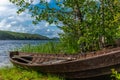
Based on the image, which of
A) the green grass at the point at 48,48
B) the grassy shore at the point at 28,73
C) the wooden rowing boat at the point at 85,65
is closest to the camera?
the wooden rowing boat at the point at 85,65

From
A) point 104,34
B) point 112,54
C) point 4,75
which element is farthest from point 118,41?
point 4,75

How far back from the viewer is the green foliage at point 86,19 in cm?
1905

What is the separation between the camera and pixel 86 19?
64.8 feet

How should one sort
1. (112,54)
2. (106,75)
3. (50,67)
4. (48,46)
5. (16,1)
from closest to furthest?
(112,54) < (106,75) < (50,67) < (16,1) < (48,46)

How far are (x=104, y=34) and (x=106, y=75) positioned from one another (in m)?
5.97

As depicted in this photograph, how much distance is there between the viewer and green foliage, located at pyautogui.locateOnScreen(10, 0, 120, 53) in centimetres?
1905

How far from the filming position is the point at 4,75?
18922 millimetres

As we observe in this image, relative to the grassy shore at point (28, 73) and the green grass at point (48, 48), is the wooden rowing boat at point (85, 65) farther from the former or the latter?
the green grass at point (48, 48)

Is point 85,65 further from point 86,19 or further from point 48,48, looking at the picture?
point 48,48

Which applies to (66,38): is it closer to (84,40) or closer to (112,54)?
(84,40)

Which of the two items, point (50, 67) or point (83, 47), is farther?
point (83, 47)

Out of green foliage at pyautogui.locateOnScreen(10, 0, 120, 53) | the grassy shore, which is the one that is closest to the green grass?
the grassy shore

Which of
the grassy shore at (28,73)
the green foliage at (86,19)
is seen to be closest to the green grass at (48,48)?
the grassy shore at (28,73)

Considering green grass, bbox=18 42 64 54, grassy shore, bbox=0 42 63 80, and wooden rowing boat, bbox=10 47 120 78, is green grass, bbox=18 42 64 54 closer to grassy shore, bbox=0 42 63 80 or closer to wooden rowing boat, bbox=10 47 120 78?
grassy shore, bbox=0 42 63 80
